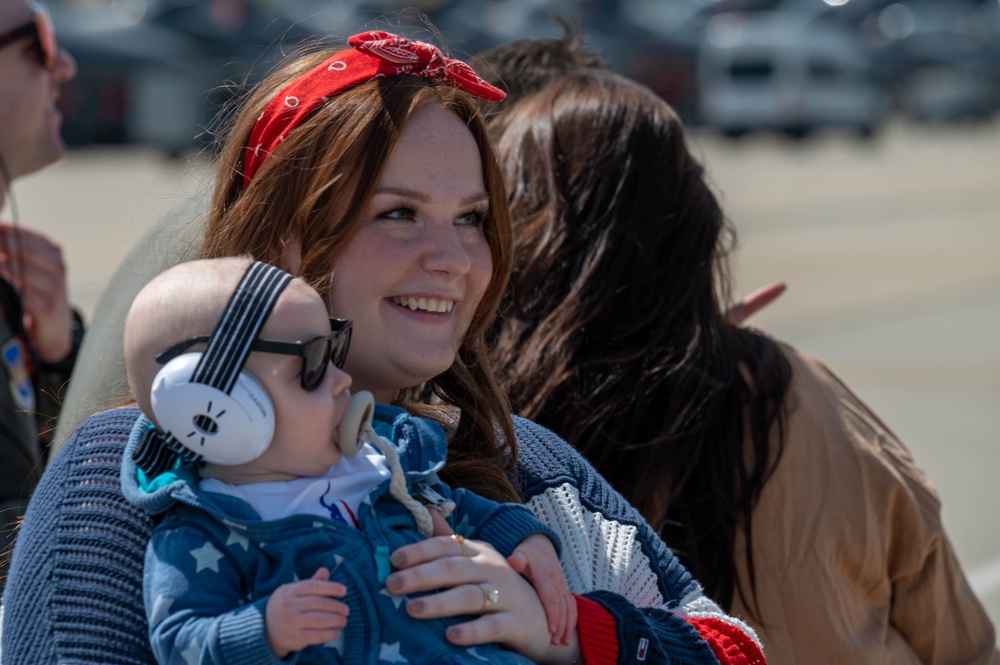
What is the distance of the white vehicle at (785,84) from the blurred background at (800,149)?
0.25ft

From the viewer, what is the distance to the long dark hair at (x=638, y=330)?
8.23 feet

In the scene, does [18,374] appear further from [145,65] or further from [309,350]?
[145,65]

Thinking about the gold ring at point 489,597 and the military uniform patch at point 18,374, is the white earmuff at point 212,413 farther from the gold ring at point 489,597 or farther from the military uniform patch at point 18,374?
the military uniform patch at point 18,374

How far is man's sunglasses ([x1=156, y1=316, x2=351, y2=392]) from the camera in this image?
5.02 ft

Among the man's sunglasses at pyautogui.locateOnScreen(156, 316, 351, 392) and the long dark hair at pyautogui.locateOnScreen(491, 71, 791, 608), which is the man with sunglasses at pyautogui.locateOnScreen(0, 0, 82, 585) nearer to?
the long dark hair at pyautogui.locateOnScreen(491, 71, 791, 608)

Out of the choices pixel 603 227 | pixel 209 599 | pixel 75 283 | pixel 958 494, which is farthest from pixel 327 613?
pixel 75 283

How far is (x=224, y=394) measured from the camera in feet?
4.90

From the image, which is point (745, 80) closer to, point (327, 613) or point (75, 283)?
point (75, 283)

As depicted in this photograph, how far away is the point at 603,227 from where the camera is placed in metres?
2.69

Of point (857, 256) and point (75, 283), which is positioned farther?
point (857, 256)

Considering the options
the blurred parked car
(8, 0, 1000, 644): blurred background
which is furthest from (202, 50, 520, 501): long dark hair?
the blurred parked car

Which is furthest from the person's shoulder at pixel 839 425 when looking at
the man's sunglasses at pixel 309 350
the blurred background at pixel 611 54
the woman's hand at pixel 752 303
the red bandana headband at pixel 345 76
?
the blurred background at pixel 611 54

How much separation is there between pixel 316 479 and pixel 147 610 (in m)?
0.27

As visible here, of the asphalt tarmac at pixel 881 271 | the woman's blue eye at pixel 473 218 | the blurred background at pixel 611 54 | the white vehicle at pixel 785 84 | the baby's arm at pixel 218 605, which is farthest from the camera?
the white vehicle at pixel 785 84
